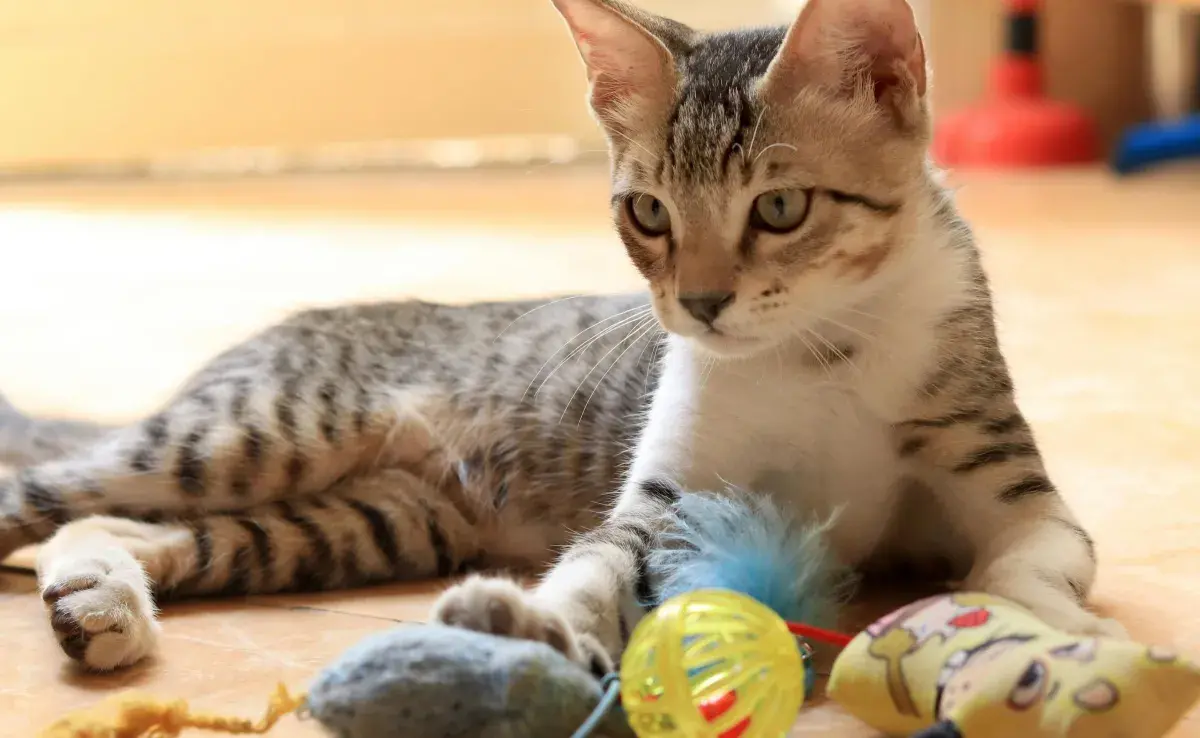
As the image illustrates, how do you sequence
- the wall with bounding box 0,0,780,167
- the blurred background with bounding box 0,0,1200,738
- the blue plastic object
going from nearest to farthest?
the blurred background with bounding box 0,0,1200,738
the blue plastic object
the wall with bounding box 0,0,780,167

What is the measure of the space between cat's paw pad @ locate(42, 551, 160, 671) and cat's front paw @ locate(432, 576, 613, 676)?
21.4 inches

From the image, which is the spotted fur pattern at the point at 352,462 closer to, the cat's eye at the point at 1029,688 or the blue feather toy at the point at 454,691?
the blue feather toy at the point at 454,691

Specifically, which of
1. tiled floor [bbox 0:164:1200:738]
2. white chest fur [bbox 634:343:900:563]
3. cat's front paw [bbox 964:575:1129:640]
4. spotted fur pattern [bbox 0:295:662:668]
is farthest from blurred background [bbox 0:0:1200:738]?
white chest fur [bbox 634:343:900:563]

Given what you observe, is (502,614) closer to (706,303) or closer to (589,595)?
(589,595)

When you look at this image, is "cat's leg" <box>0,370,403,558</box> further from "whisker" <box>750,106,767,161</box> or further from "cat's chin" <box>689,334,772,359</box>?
"whisker" <box>750,106,767,161</box>

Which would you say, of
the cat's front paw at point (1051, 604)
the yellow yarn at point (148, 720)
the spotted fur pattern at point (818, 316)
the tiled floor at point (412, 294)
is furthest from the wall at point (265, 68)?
the yellow yarn at point (148, 720)

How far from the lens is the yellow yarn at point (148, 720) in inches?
53.4

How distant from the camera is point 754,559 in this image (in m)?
1.59

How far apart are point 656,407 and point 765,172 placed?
42 cm

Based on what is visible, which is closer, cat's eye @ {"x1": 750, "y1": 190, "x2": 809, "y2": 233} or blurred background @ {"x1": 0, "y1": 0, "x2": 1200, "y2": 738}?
cat's eye @ {"x1": 750, "y1": 190, "x2": 809, "y2": 233}

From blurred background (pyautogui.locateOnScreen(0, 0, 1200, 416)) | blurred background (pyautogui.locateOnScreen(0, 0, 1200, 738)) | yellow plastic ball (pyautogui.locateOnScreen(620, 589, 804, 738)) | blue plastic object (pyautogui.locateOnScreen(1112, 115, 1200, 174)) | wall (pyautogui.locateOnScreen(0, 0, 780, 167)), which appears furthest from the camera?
wall (pyautogui.locateOnScreen(0, 0, 780, 167))

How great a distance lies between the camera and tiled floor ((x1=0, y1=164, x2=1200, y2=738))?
1.79 meters

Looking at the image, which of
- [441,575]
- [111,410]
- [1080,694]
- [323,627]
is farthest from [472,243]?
[1080,694]

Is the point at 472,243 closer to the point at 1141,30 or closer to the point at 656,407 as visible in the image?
the point at 656,407
